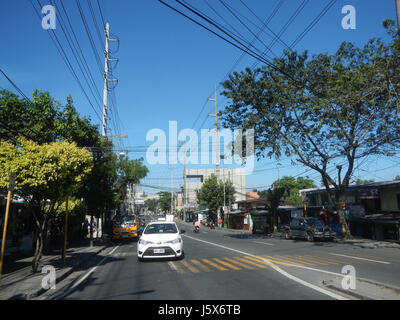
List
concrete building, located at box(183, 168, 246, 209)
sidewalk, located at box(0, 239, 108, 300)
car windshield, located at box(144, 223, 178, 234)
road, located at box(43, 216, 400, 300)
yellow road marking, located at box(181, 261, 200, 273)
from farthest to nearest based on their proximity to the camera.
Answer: concrete building, located at box(183, 168, 246, 209), car windshield, located at box(144, 223, 178, 234), yellow road marking, located at box(181, 261, 200, 273), sidewalk, located at box(0, 239, 108, 300), road, located at box(43, 216, 400, 300)

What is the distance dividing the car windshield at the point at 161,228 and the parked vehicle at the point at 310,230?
1403cm

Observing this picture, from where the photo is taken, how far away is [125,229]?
963 inches

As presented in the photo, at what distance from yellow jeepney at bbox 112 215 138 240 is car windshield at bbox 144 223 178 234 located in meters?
11.3

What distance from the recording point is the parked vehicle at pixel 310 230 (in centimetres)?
2337

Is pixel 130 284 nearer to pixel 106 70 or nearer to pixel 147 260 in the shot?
pixel 147 260

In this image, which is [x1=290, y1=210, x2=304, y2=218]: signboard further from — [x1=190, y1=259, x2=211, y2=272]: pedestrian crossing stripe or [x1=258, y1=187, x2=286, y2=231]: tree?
[x1=190, y1=259, x2=211, y2=272]: pedestrian crossing stripe

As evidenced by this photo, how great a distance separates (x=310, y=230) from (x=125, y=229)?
1455 centimetres

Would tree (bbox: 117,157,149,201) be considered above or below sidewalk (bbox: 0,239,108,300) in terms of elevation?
above

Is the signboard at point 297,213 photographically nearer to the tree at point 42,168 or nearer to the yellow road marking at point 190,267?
the yellow road marking at point 190,267

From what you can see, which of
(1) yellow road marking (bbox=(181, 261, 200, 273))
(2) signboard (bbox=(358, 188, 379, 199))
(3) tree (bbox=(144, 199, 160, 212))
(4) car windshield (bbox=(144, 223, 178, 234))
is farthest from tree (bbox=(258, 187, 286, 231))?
(3) tree (bbox=(144, 199, 160, 212))

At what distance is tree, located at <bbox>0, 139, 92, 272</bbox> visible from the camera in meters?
9.30

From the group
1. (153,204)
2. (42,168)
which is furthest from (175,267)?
(153,204)

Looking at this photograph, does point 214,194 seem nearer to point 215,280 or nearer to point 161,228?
point 161,228
